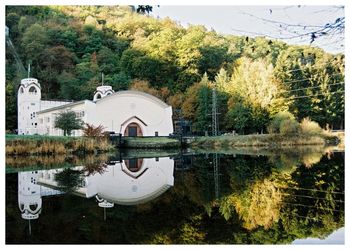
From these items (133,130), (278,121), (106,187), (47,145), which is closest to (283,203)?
(106,187)

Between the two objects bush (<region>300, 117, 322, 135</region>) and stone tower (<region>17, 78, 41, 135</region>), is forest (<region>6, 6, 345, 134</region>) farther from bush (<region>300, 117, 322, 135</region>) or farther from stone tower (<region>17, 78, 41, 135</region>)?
bush (<region>300, 117, 322, 135</region>)

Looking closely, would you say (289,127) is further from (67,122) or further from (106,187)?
(106,187)

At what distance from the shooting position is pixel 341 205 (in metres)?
4.23

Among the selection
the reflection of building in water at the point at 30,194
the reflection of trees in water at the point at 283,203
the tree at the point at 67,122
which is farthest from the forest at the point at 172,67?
the reflection of building in water at the point at 30,194

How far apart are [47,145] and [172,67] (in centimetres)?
953

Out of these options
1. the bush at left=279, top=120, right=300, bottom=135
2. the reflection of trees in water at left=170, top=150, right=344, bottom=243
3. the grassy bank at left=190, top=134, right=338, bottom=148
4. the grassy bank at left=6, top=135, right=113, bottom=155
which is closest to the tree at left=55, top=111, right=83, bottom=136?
the grassy bank at left=6, top=135, right=113, bottom=155

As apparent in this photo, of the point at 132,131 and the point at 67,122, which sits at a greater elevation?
the point at 67,122

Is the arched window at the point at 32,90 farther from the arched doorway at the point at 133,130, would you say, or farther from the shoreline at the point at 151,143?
the shoreline at the point at 151,143

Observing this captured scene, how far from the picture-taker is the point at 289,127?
544 inches

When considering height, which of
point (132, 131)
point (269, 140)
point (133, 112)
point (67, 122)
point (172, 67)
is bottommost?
point (269, 140)

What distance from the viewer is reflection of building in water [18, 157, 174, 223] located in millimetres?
4582
